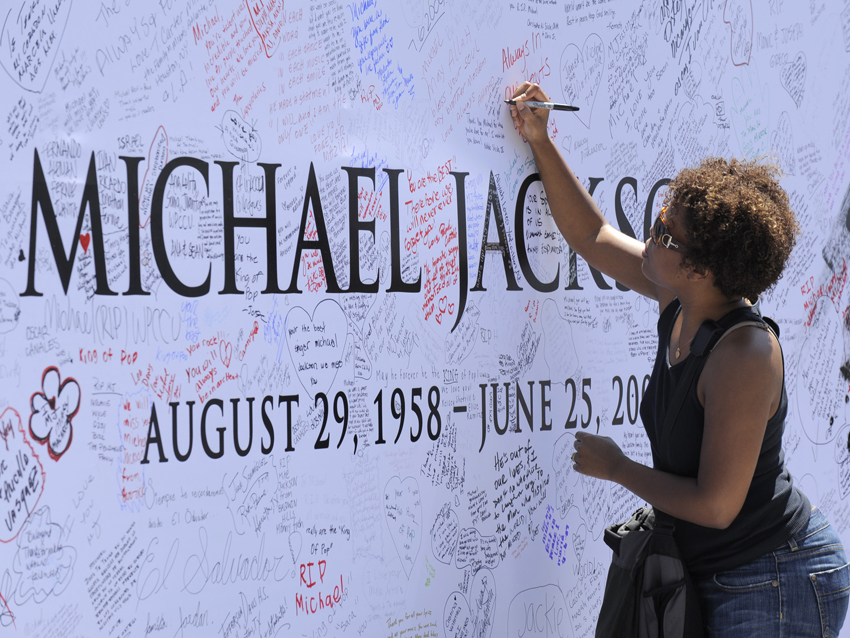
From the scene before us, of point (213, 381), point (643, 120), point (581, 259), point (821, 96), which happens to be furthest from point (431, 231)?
point (821, 96)

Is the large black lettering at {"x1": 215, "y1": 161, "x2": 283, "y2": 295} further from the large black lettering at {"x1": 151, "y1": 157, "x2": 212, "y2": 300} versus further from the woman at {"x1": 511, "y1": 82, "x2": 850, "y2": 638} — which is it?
the woman at {"x1": 511, "y1": 82, "x2": 850, "y2": 638}

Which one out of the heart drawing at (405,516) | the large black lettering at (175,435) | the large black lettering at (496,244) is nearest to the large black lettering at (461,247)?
the large black lettering at (496,244)

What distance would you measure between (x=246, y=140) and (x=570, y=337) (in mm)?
1144

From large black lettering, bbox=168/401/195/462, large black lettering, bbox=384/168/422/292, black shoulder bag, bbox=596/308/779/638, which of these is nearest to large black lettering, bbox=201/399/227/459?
large black lettering, bbox=168/401/195/462

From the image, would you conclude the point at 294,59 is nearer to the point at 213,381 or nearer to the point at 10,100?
the point at 10,100

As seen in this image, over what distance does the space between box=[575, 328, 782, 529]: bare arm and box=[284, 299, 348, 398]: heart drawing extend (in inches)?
34.1

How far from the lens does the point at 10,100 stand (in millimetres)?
1735

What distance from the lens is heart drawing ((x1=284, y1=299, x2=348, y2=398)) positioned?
2.08m

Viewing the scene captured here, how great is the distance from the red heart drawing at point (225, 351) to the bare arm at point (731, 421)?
3.43 ft

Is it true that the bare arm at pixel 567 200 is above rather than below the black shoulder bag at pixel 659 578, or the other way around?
above

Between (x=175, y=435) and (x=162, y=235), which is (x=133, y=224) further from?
(x=175, y=435)

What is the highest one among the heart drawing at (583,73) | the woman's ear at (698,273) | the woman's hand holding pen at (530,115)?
the heart drawing at (583,73)

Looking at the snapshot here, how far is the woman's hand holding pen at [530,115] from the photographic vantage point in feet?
8.07

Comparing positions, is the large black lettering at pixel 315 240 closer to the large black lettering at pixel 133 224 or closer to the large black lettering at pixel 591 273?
the large black lettering at pixel 133 224
